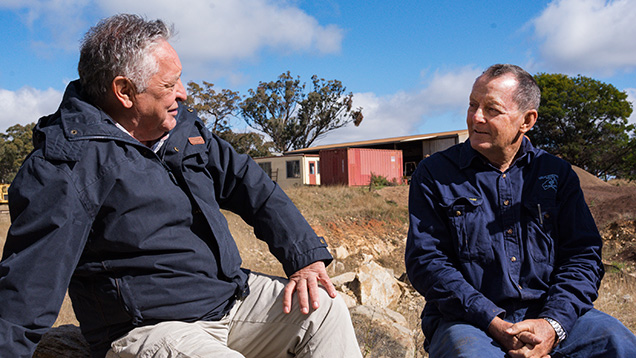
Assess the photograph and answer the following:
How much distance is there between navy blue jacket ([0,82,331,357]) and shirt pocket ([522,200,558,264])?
3.31ft

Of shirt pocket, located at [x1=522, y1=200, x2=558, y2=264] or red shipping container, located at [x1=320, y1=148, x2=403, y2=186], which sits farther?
red shipping container, located at [x1=320, y1=148, x2=403, y2=186]

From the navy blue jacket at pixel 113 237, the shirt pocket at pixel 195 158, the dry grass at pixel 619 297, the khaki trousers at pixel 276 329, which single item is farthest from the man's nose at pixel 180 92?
the dry grass at pixel 619 297

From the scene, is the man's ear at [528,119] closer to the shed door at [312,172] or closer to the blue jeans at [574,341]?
the blue jeans at [574,341]

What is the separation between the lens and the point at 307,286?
214cm

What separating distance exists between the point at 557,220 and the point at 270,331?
150 cm

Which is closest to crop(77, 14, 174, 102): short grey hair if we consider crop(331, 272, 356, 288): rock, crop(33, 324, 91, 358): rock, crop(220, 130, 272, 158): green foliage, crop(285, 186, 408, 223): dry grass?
crop(33, 324, 91, 358): rock

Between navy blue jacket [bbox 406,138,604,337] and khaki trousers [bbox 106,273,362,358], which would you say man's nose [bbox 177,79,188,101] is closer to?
khaki trousers [bbox 106,273,362,358]

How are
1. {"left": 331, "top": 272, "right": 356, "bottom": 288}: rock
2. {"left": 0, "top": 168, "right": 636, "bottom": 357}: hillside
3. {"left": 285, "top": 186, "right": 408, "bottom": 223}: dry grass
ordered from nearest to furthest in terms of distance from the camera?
{"left": 0, "top": 168, "right": 636, "bottom": 357}: hillside
{"left": 331, "top": 272, "right": 356, "bottom": 288}: rock
{"left": 285, "top": 186, "right": 408, "bottom": 223}: dry grass

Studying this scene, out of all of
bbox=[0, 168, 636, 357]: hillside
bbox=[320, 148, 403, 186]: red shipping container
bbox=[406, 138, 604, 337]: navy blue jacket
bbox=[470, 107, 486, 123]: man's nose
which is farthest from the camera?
bbox=[320, 148, 403, 186]: red shipping container

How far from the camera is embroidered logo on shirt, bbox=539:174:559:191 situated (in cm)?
240

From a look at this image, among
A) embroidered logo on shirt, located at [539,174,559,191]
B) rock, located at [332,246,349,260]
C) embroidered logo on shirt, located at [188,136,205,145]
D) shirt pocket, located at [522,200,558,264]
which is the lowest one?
rock, located at [332,246,349,260]

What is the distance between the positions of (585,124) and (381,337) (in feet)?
116

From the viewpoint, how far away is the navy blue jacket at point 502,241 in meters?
2.23

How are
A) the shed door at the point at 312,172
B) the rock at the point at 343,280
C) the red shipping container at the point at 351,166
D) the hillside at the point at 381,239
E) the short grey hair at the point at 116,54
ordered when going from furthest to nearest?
the shed door at the point at 312,172
the red shipping container at the point at 351,166
the rock at the point at 343,280
the hillside at the point at 381,239
the short grey hair at the point at 116,54
